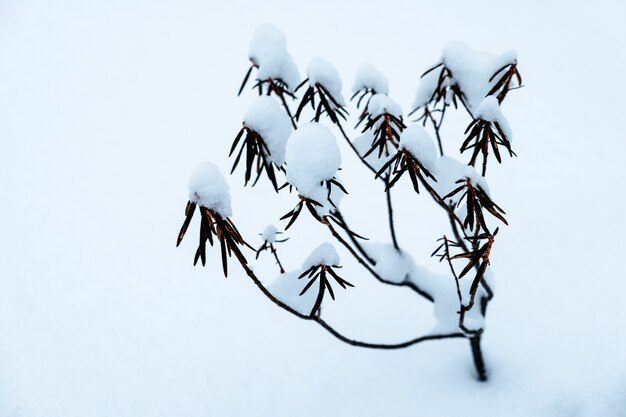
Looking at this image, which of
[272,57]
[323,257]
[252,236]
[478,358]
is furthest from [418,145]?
[252,236]

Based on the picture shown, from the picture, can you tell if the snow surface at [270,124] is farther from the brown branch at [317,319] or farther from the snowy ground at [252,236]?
the snowy ground at [252,236]

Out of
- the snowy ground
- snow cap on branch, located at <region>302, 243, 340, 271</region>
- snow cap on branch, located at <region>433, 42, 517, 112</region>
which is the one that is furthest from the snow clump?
the snowy ground

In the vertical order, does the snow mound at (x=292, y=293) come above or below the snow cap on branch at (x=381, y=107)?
below

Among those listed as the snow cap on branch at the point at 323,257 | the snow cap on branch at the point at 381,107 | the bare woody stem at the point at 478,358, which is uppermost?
the snow cap on branch at the point at 381,107

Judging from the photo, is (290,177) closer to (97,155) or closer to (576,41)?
(97,155)

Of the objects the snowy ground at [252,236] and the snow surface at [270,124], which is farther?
the snowy ground at [252,236]

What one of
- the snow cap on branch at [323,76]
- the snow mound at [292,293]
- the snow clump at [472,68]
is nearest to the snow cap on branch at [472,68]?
the snow clump at [472,68]

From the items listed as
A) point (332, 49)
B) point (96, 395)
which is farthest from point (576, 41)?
point (96, 395)
